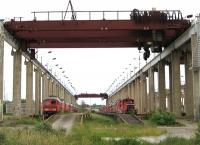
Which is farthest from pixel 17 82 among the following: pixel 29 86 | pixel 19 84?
pixel 29 86

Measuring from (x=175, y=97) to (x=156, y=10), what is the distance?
12.7 meters

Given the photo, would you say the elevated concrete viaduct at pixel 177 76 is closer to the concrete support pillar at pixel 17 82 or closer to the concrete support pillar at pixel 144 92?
the concrete support pillar at pixel 144 92

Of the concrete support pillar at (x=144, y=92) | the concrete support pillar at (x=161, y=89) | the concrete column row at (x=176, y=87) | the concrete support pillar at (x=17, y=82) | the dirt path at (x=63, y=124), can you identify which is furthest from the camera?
the concrete support pillar at (x=144, y=92)

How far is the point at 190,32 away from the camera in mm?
54500

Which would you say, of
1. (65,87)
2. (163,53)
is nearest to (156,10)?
(163,53)

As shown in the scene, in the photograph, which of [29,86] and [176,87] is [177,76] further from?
[29,86]

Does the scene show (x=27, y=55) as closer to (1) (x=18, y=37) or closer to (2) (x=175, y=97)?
(1) (x=18, y=37)

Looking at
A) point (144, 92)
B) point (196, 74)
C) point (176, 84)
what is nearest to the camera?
point (196, 74)

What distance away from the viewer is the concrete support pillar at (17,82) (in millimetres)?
61828

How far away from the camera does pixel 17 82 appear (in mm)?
62750

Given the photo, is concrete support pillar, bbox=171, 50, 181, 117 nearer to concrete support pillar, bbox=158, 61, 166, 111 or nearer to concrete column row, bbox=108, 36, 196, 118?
concrete column row, bbox=108, 36, 196, 118

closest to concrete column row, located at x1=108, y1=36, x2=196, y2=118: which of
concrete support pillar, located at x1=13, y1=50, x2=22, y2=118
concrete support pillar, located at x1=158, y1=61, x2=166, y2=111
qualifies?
concrete support pillar, located at x1=158, y1=61, x2=166, y2=111


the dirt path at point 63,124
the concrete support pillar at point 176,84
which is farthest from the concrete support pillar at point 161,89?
the dirt path at point 63,124

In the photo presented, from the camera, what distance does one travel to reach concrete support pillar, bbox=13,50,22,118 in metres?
61.8
